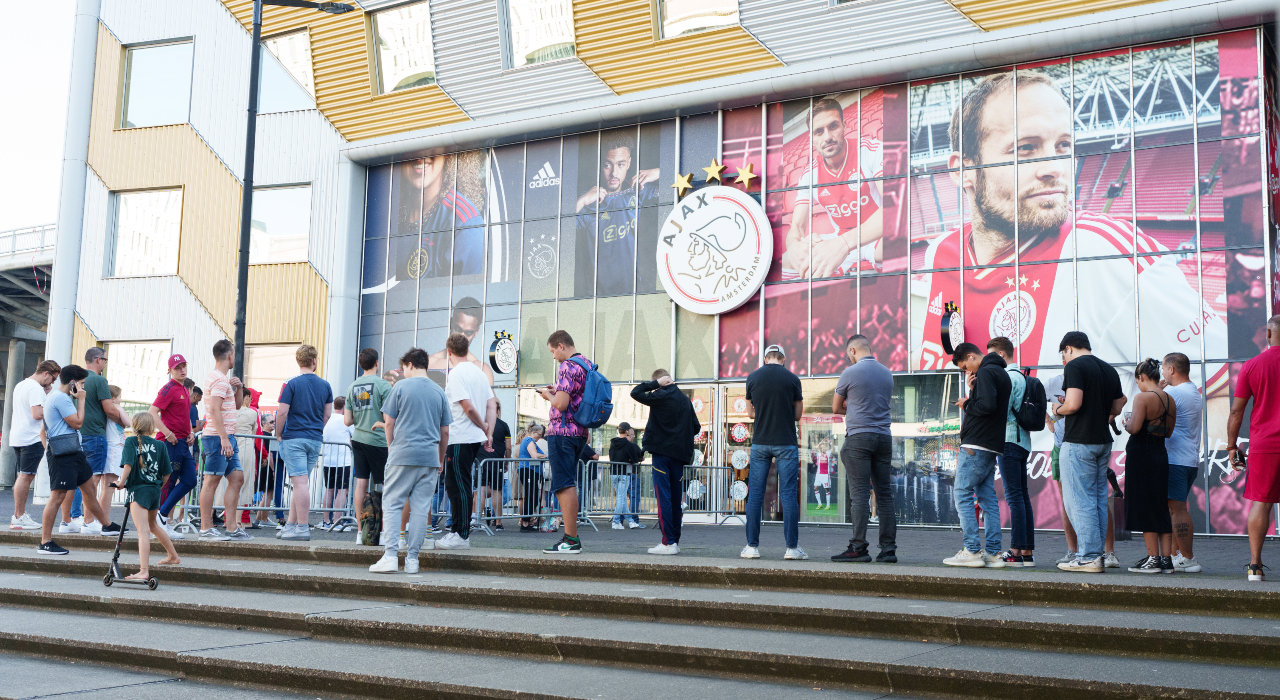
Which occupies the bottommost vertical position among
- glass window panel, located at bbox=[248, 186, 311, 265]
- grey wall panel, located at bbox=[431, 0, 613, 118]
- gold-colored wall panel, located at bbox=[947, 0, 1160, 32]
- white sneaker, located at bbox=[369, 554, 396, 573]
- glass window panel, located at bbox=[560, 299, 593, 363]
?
white sneaker, located at bbox=[369, 554, 396, 573]

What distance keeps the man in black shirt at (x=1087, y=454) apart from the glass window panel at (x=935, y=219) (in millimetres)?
9738

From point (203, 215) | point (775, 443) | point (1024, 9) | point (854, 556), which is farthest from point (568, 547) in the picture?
point (203, 215)

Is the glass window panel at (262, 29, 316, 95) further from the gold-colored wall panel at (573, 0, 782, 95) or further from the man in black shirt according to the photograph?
the man in black shirt

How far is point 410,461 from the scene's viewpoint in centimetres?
895

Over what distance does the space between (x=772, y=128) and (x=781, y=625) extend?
46.6 feet

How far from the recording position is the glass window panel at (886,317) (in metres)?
18.0

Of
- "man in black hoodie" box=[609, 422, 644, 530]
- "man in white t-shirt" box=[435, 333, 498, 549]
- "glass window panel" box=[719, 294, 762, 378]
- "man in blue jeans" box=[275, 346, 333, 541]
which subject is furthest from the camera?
"glass window panel" box=[719, 294, 762, 378]

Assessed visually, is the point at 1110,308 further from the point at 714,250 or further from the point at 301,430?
the point at 301,430

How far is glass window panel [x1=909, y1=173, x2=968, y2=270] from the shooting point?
17.8 meters

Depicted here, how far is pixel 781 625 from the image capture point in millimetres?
6707

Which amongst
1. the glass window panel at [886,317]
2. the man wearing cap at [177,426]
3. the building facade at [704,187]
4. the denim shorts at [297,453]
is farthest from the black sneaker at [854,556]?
the glass window panel at [886,317]

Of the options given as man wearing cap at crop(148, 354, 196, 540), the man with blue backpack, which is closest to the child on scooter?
man wearing cap at crop(148, 354, 196, 540)

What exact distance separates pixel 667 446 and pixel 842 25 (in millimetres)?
10944

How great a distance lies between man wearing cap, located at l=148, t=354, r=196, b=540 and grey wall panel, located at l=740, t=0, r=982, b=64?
38.5 feet
